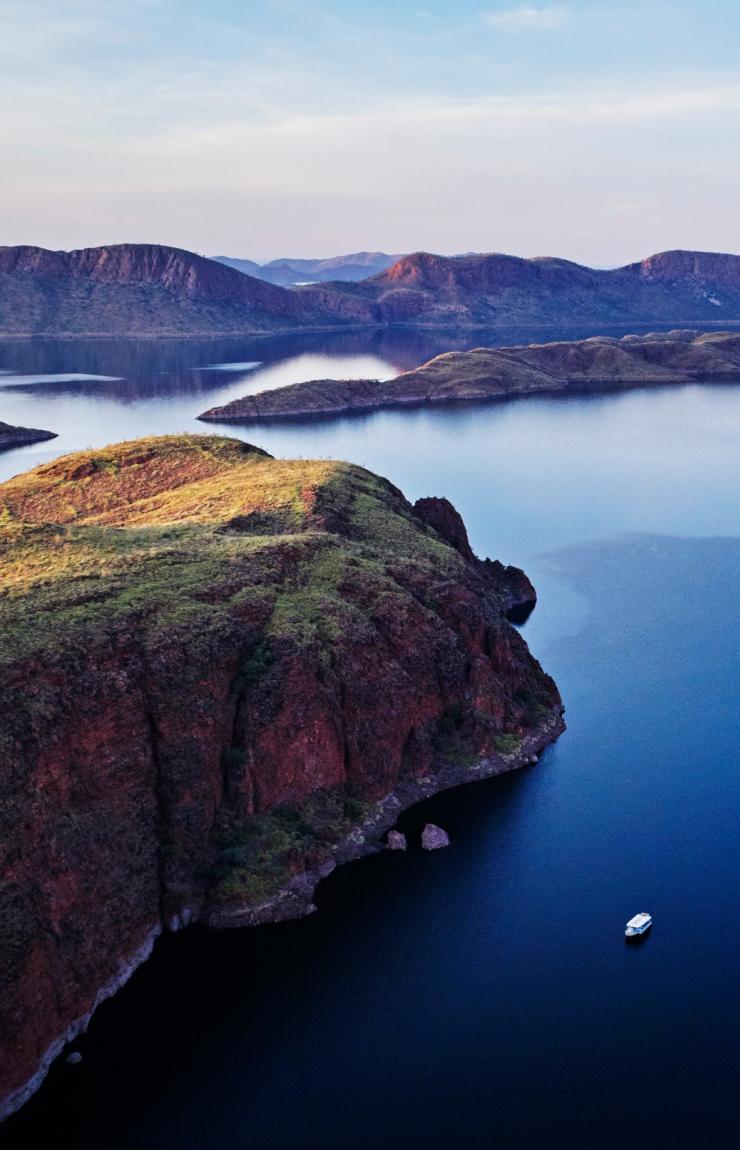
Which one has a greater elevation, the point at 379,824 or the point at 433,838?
the point at 379,824

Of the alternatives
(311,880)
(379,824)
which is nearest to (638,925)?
(379,824)

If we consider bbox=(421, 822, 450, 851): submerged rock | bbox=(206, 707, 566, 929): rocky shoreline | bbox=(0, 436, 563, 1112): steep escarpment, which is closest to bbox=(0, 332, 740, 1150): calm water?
bbox=(421, 822, 450, 851): submerged rock

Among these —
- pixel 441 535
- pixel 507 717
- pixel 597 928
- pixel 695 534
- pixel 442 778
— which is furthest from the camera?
pixel 695 534

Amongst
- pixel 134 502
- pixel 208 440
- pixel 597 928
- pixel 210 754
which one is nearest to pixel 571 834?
pixel 597 928

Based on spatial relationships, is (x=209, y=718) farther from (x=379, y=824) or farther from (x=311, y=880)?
(x=379, y=824)

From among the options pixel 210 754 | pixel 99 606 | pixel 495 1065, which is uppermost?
pixel 99 606

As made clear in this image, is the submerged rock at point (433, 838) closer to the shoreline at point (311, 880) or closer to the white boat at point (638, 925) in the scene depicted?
the shoreline at point (311, 880)

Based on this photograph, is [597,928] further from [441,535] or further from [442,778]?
Answer: [441,535]
